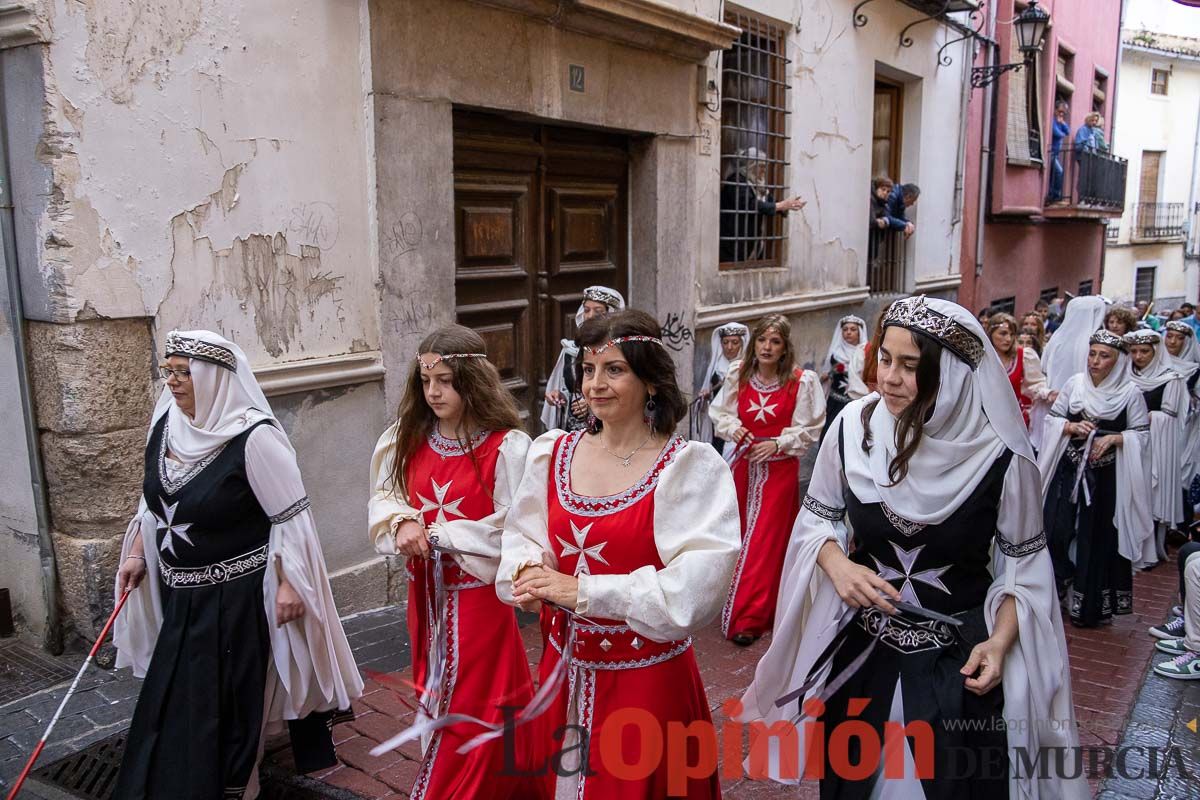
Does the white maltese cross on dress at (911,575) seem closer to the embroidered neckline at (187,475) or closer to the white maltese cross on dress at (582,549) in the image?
the white maltese cross on dress at (582,549)

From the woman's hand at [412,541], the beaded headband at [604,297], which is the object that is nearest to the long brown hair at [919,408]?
the woman's hand at [412,541]

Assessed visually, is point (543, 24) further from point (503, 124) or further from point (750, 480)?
point (750, 480)

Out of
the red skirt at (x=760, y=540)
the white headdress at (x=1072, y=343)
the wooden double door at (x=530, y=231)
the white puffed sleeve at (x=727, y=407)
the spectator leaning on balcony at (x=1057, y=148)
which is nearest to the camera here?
the red skirt at (x=760, y=540)

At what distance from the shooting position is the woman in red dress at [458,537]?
3406 mm

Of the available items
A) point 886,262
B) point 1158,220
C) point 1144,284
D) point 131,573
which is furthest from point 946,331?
point 1144,284

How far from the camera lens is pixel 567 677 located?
289 cm

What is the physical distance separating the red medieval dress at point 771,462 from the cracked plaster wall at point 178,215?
7.87ft

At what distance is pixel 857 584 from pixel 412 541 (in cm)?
150

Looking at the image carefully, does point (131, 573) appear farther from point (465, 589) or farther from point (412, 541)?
point (465, 589)

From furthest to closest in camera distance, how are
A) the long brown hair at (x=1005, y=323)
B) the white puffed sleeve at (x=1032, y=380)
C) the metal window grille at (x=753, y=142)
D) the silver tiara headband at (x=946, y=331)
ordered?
the metal window grille at (x=753, y=142), the white puffed sleeve at (x=1032, y=380), the long brown hair at (x=1005, y=323), the silver tiara headband at (x=946, y=331)

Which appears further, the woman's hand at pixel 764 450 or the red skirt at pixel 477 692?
the woman's hand at pixel 764 450

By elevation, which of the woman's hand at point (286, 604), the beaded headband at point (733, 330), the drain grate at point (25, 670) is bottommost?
the drain grate at point (25, 670)

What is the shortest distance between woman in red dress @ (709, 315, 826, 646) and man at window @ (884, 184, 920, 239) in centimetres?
732

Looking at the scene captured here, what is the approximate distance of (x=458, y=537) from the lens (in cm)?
341
